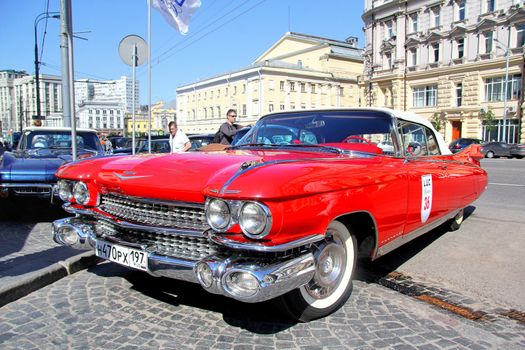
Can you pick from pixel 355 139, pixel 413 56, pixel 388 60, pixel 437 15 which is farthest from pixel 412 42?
pixel 355 139

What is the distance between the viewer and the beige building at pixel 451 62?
36.9 m

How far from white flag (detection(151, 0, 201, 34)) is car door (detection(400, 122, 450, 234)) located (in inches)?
199

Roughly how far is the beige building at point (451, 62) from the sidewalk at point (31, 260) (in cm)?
3923

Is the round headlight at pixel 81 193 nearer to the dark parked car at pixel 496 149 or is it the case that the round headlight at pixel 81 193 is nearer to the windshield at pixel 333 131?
the windshield at pixel 333 131

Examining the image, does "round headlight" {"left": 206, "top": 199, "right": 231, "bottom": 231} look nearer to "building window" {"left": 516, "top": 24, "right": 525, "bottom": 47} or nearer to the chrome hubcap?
the chrome hubcap

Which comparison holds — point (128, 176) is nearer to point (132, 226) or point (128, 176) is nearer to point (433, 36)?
point (132, 226)

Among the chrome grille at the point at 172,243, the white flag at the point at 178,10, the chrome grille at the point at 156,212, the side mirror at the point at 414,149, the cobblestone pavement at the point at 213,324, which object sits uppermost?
the white flag at the point at 178,10

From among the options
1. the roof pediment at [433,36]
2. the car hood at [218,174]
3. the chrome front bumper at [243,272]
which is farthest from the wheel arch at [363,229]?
the roof pediment at [433,36]

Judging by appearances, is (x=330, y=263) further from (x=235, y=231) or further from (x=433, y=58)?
(x=433, y=58)

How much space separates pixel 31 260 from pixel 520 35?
42.2 m

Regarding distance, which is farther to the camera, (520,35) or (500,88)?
(500,88)

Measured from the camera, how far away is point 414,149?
428 cm

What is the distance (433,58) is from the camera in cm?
4381

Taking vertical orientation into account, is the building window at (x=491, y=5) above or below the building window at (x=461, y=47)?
above
